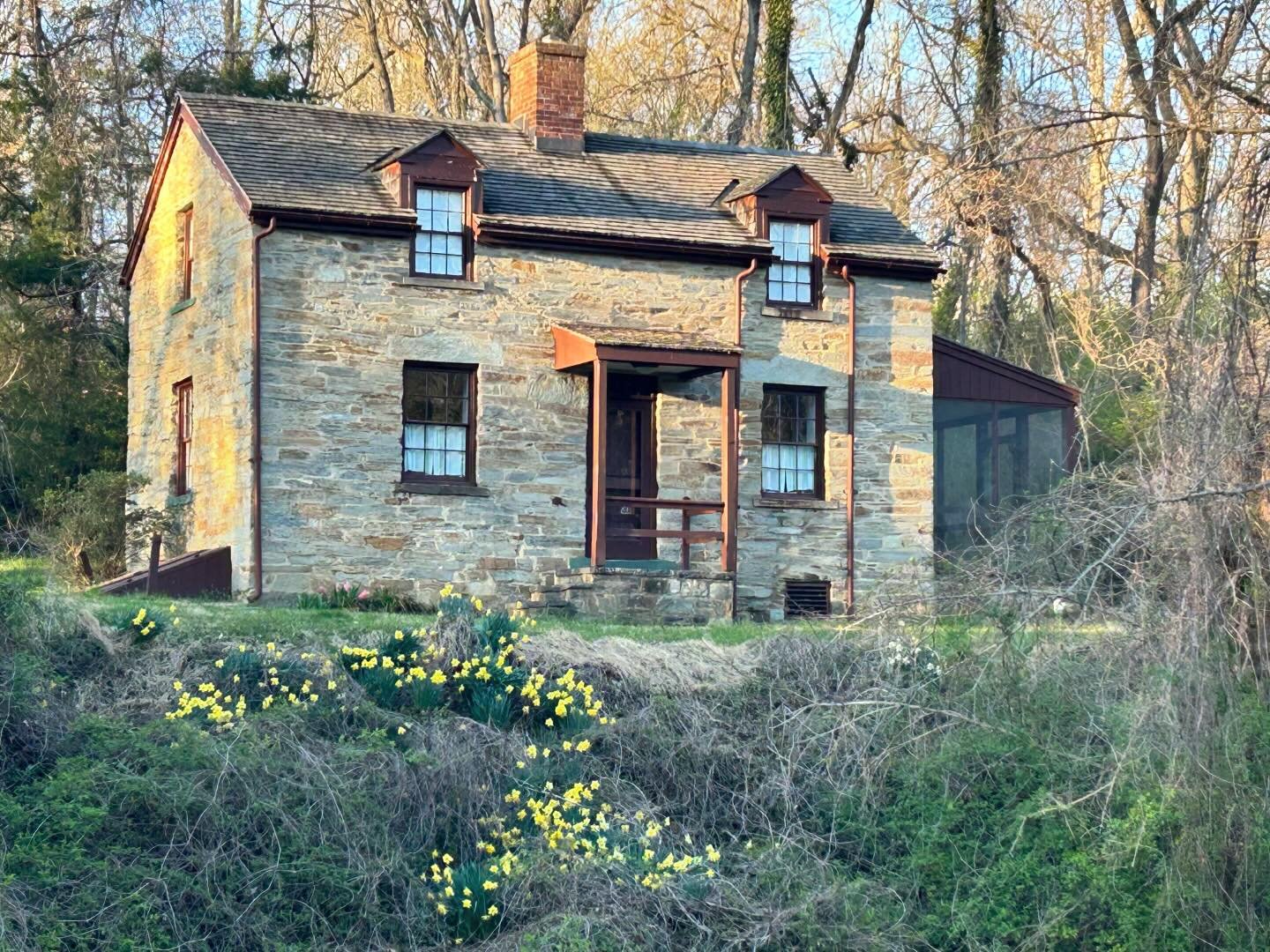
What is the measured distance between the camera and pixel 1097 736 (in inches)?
473

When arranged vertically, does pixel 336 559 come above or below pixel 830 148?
below

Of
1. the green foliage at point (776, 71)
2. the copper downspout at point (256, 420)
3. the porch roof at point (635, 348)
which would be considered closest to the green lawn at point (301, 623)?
the copper downspout at point (256, 420)

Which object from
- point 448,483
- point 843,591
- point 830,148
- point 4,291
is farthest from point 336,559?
point 830,148

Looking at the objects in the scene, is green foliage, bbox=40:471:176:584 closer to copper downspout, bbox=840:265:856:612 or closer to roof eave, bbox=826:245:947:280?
copper downspout, bbox=840:265:856:612

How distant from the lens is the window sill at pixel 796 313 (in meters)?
21.5

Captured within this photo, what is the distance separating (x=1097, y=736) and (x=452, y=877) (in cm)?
443

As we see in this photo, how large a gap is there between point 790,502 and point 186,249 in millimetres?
8083

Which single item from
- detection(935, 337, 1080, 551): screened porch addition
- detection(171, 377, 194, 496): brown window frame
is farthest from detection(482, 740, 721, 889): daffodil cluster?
detection(935, 337, 1080, 551): screened porch addition

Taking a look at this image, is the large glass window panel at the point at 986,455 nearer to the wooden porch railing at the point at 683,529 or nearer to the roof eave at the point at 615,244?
the roof eave at the point at 615,244

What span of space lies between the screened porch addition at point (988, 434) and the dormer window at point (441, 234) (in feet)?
21.8

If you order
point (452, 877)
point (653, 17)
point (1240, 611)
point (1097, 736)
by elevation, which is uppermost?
point (653, 17)

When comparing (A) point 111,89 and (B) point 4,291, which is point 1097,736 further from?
(A) point 111,89

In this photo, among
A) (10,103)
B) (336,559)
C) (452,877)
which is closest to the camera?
(452,877)

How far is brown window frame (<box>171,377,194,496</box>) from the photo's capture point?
21594 mm
